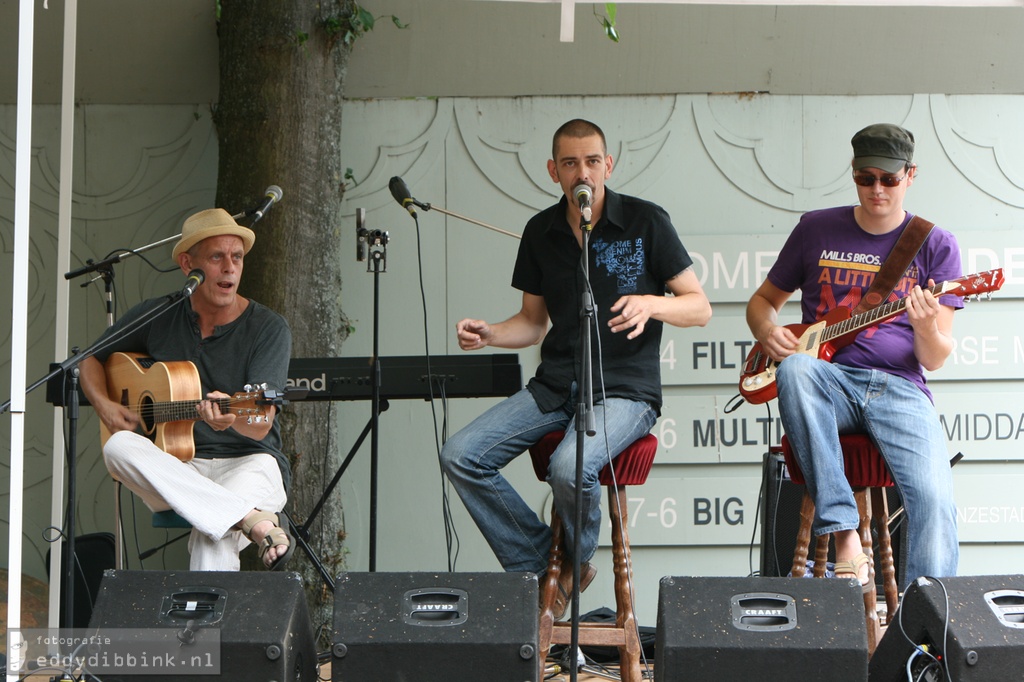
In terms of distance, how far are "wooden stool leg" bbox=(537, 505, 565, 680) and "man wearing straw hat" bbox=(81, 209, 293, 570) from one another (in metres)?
0.80

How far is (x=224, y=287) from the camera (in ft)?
12.9

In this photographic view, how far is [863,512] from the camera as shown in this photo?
3451 mm

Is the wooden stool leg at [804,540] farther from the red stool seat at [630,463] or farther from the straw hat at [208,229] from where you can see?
the straw hat at [208,229]

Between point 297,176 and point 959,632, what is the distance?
3.17 metres

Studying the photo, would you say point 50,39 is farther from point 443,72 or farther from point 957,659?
point 957,659

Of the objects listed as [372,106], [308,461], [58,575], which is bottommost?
[58,575]

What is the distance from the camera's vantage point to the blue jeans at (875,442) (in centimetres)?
318

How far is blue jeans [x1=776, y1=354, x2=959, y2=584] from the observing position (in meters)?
3.18

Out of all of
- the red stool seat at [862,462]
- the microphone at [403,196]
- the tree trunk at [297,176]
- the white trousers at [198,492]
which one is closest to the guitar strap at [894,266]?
the red stool seat at [862,462]

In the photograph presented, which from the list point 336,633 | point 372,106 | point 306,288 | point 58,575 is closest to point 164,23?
point 372,106

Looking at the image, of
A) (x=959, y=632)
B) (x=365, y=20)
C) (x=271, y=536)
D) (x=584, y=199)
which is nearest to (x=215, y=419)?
(x=271, y=536)

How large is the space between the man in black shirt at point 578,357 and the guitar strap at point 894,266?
0.49m

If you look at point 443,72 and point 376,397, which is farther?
point 443,72

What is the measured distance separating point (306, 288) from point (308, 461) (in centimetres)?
71
